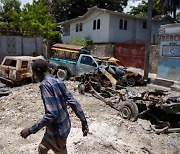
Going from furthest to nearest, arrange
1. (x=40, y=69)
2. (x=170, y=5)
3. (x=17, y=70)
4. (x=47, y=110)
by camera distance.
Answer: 1. (x=170, y=5)
2. (x=17, y=70)
3. (x=40, y=69)
4. (x=47, y=110)

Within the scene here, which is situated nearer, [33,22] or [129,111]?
[129,111]

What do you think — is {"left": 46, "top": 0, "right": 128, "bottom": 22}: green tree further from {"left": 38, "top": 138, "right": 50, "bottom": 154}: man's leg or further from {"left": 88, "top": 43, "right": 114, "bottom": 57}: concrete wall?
{"left": 38, "top": 138, "right": 50, "bottom": 154}: man's leg

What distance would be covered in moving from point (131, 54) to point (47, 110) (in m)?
20.8

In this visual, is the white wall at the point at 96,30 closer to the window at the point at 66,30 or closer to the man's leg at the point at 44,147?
the window at the point at 66,30

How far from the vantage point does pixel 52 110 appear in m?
3.32

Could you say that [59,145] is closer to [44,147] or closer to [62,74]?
[44,147]

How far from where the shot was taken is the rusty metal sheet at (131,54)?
22.6 meters

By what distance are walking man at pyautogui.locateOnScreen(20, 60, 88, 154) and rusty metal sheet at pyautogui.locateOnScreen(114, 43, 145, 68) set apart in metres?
Answer: 19.4

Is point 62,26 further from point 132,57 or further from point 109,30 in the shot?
point 132,57

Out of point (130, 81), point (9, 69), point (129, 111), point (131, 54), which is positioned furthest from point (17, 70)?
point (131, 54)

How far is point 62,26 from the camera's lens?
35344mm

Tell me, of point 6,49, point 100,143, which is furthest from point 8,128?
point 6,49

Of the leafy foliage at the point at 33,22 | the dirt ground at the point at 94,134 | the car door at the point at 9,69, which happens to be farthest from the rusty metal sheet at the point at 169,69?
the leafy foliage at the point at 33,22

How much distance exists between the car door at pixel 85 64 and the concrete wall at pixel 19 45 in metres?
9.21
